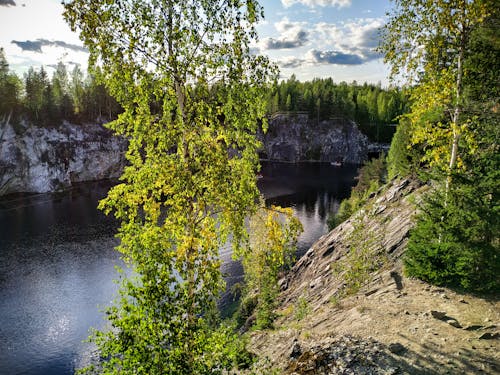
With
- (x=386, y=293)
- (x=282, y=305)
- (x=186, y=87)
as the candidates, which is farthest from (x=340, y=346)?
(x=282, y=305)

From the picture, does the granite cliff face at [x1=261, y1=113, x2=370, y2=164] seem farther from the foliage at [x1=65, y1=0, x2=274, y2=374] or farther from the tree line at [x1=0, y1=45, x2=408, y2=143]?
the foliage at [x1=65, y1=0, x2=274, y2=374]

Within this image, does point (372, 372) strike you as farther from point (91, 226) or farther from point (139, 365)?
point (91, 226)

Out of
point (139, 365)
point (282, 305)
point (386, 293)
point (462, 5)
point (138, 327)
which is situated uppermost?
point (462, 5)

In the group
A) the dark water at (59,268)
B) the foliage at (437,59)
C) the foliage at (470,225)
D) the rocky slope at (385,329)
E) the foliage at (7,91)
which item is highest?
the foliage at (7,91)

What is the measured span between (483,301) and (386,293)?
12.7 ft

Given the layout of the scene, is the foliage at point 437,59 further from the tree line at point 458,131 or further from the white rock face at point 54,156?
the white rock face at point 54,156

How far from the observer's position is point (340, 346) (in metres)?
11.7

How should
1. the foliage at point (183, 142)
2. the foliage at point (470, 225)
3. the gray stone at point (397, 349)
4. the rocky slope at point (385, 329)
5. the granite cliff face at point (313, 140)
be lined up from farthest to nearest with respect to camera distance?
the granite cliff face at point (313, 140) < the foliage at point (470, 225) < the gray stone at point (397, 349) < the rocky slope at point (385, 329) < the foliage at point (183, 142)

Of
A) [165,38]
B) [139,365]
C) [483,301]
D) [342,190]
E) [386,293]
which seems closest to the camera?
[139,365]

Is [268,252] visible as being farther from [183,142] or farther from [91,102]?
[91,102]

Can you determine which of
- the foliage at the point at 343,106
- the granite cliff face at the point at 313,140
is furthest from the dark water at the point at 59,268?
the foliage at the point at 343,106

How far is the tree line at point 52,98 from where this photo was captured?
8794 centimetres

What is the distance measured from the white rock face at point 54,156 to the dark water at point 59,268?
20.9 ft

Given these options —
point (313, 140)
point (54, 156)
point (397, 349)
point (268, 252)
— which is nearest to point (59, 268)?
point (268, 252)
